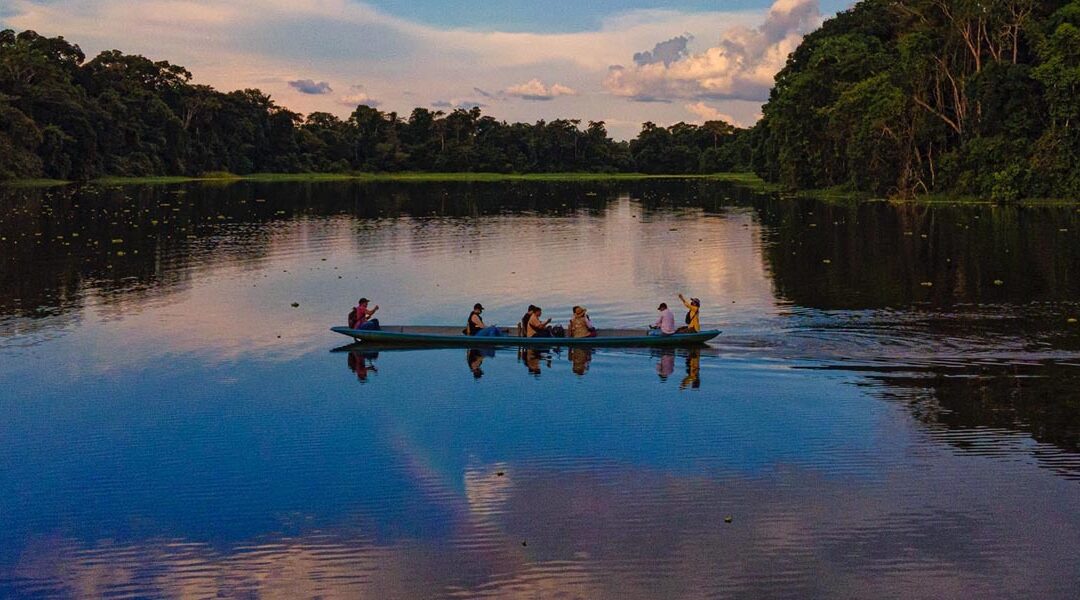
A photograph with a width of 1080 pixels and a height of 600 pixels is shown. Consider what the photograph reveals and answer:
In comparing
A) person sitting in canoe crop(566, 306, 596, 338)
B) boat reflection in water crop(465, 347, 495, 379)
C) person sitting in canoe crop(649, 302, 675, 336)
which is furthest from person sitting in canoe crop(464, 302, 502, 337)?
person sitting in canoe crop(649, 302, 675, 336)

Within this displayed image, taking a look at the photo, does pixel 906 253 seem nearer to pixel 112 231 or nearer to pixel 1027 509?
pixel 1027 509

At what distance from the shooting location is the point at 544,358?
31.5 m

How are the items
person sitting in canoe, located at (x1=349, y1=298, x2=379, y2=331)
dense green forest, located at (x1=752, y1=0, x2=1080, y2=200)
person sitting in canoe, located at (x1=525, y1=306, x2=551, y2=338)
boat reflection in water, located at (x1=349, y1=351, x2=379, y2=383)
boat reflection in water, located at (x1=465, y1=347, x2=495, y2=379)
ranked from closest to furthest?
boat reflection in water, located at (x1=349, y1=351, x2=379, y2=383)
boat reflection in water, located at (x1=465, y1=347, x2=495, y2=379)
person sitting in canoe, located at (x1=525, y1=306, x2=551, y2=338)
person sitting in canoe, located at (x1=349, y1=298, x2=379, y2=331)
dense green forest, located at (x1=752, y1=0, x2=1080, y2=200)

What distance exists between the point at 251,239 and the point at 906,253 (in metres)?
39.6

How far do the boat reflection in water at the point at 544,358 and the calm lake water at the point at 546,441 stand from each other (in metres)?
0.13

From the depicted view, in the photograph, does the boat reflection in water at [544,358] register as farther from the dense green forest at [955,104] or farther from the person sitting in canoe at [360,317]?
the dense green forest at [955,104]

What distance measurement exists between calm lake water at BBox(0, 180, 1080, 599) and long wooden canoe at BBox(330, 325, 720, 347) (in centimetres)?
44

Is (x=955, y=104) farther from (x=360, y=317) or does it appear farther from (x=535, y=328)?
(x=360, y=317)

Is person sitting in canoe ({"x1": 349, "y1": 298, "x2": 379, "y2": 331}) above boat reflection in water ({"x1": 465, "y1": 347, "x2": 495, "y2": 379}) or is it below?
above

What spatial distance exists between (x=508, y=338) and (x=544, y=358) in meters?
1.21

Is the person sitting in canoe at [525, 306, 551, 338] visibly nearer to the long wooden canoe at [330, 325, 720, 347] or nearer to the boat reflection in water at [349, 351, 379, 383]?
the long wooden canoe at [330, 325, 720, 347]

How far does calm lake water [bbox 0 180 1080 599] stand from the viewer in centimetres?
1658

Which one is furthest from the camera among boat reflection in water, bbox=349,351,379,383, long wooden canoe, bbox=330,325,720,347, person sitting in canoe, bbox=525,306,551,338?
person sitting in canoe, bbox=525,306,551,338

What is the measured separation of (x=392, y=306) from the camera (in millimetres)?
41594
